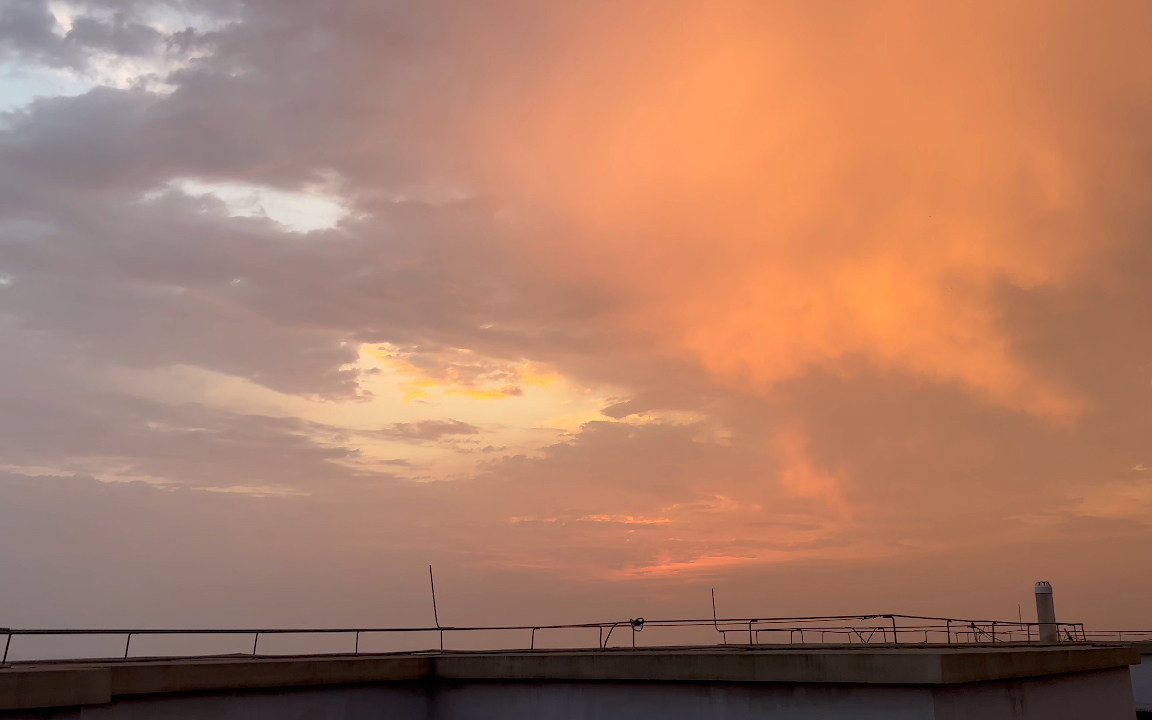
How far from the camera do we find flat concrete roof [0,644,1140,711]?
66.8ft

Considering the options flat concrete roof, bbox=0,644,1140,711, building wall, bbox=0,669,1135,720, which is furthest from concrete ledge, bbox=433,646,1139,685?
building wall, bbox=0,669,1135,720

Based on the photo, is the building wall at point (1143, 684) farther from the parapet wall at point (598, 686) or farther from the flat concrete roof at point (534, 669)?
the flat concrete roof at point (534, 669)

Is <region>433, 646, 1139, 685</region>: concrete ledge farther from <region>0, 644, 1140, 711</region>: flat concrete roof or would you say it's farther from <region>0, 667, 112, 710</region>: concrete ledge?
<region>0, 667, 112, 710</region>: concrete ledge

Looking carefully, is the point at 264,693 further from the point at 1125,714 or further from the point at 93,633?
the point at 1125,714

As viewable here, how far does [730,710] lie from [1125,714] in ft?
57.7

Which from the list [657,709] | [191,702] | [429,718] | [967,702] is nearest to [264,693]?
[191,702]

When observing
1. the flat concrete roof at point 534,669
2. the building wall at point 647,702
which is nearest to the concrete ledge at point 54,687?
the flat concrete roof at point 534,669

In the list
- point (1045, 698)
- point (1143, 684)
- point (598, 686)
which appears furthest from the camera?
point (1143, 684)

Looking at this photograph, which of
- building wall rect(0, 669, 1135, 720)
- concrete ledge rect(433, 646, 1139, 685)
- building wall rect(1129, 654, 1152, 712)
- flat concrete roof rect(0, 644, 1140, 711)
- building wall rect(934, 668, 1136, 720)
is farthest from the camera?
building wall rect(1129, 654, 1152, 712)

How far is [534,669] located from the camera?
27.6 metres

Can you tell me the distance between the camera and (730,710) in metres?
23.9

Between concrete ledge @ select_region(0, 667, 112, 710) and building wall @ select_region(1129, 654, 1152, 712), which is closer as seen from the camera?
concrete ledge @ select_region(0, 667, 112, 710)

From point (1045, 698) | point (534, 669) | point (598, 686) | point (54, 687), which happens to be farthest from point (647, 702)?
point (54, 687)

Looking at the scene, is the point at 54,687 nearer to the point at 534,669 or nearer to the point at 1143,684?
the point at 534,669
